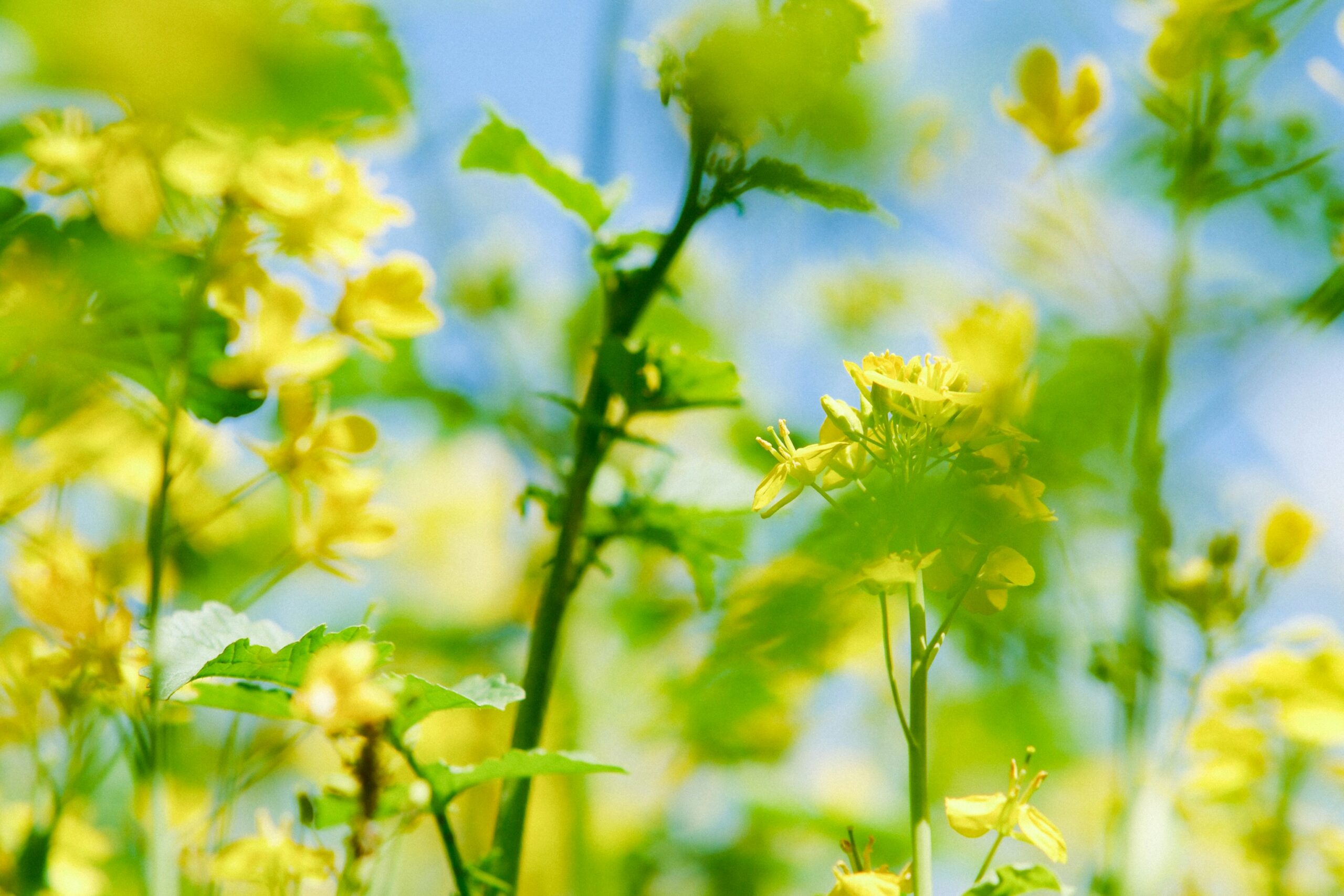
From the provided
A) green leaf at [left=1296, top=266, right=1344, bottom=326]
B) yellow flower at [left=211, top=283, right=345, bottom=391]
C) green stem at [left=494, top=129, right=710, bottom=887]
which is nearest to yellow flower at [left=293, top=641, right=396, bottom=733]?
green stem at [left=494, top=129, right=710, bottom=887]

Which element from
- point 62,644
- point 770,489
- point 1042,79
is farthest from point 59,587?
point 1042,79

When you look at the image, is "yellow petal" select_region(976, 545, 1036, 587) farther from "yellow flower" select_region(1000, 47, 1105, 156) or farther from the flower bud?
"yellow flower" select_region(1000, 47, 1105, 156)

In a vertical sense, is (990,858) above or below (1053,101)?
below

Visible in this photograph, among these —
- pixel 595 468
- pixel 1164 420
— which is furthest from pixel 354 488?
pixel 1164 420

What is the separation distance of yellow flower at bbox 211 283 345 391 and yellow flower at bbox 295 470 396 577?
0.08m

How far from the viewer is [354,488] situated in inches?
24.8

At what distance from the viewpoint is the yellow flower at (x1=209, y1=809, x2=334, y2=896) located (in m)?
0.46

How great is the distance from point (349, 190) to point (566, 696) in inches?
24.9

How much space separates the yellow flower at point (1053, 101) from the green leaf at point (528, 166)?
0.95ft

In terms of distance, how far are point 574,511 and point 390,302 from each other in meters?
0.19

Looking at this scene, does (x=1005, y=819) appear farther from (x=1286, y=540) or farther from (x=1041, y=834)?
(x=1286, y=540)

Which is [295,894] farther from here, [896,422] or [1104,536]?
[1104,536]

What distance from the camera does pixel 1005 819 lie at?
42cm

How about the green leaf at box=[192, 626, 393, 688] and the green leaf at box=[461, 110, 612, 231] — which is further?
the green leaf at box=[461, 110, 612, 231]
